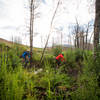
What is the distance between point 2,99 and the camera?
1.12 m

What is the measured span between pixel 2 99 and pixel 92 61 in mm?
2083

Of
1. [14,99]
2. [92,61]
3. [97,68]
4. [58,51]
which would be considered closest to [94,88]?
[97,68]

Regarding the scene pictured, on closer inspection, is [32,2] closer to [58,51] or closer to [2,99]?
[58,51]

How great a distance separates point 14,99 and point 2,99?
186 millimetres

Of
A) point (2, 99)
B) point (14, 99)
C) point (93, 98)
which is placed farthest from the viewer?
point (93, 98)

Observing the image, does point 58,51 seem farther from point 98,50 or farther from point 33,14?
point 33,14

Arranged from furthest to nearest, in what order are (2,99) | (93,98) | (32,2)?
1. (32,2)
2. (93,98)
3. (2,99)

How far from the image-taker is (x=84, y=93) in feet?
4.68

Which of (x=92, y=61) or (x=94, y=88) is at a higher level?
(x=92, y=61)

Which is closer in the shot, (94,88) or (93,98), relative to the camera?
(93,98)

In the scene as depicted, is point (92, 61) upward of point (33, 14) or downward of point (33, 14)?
downward

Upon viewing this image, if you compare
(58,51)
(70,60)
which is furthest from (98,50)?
(70,60)

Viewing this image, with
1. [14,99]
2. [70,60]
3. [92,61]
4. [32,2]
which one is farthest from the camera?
[32,2]

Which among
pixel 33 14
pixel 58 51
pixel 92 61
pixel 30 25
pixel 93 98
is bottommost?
pixel 93 98
